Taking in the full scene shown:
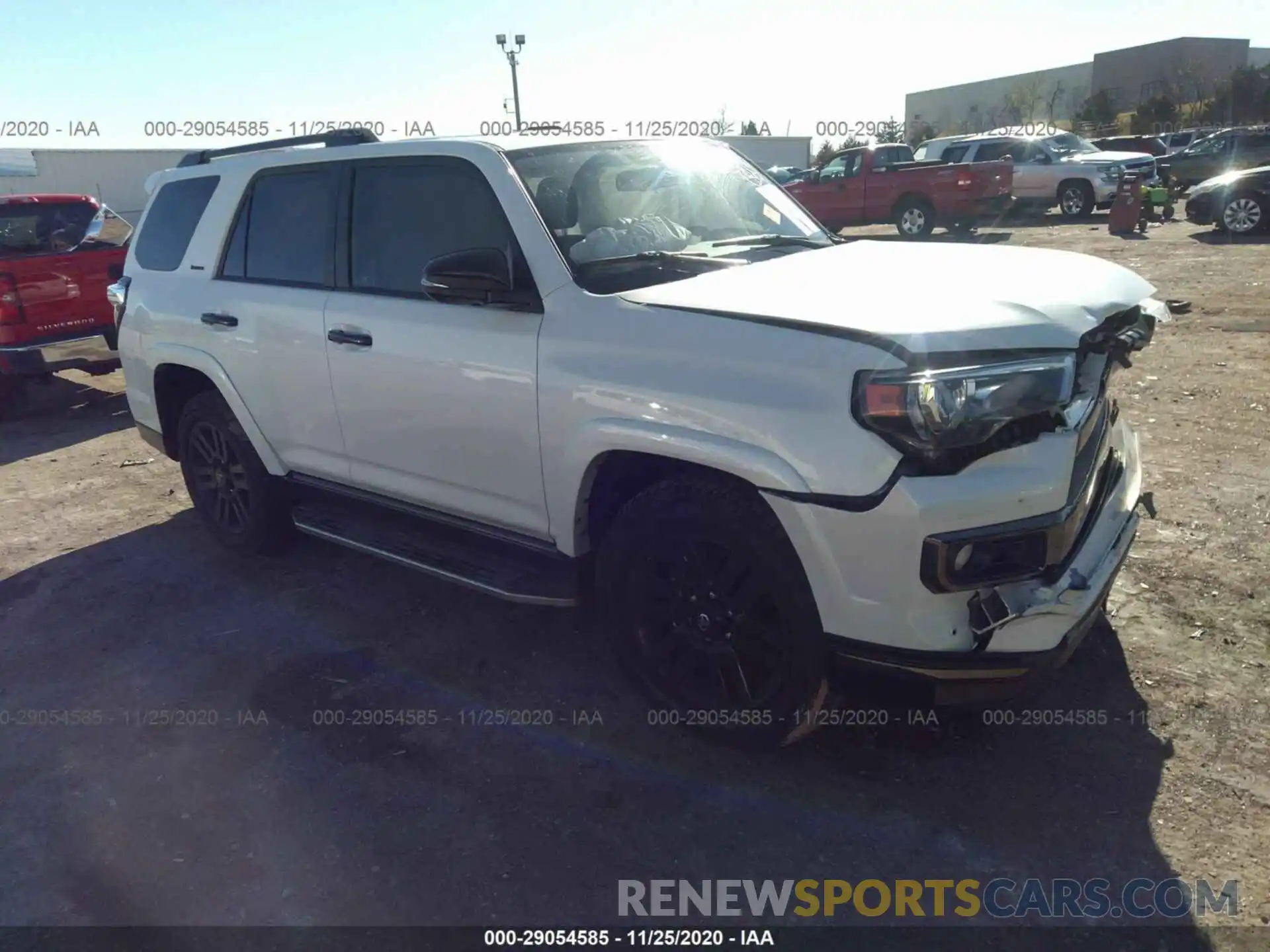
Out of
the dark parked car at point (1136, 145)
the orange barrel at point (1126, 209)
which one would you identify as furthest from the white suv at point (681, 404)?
the dark parked car at point (1136, 145)

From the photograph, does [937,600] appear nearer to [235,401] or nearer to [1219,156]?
[235,401]

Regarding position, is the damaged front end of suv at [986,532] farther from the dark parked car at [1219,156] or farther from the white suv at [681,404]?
the dark parked car at [1219,156]

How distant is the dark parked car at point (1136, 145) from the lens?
2762cm

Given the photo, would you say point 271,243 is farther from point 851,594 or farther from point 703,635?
point 851,594

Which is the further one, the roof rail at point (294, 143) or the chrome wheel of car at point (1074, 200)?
the chrome wheel of car at point (1074, 200)

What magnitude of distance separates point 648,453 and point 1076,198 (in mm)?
20393

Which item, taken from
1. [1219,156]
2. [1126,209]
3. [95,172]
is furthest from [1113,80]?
[95,172]

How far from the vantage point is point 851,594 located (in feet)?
8.67

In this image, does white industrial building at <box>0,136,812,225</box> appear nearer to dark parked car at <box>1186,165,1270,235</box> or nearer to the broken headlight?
dark parked car at <box>1186,165,1270,235</box>

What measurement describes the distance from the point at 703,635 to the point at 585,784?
62cm

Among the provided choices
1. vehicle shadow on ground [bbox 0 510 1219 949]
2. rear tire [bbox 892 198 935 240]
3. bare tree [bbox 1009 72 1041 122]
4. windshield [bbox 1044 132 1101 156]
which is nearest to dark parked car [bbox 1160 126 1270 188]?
windshield [bbox 1044 132 1101 156]

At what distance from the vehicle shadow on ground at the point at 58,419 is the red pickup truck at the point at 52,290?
0.30m

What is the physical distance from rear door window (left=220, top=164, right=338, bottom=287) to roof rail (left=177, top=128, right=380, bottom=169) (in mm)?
235

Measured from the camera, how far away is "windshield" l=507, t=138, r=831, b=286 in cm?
349
